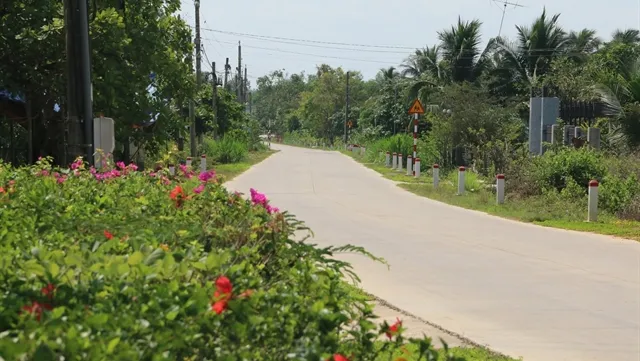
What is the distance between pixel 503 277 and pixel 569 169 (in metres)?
9.41

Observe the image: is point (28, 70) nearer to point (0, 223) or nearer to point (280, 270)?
point (0, 223)

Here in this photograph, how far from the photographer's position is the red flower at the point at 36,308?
8.33 ft

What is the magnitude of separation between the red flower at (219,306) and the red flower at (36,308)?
0.55m

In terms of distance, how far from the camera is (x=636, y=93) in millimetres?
24594

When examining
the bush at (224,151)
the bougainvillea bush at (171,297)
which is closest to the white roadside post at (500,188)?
the bougainvillea bush at (171,297)

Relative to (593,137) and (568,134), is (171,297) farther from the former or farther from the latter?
(568,134)

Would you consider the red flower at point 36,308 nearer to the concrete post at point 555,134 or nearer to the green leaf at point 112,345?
the green leaf at point 112,345

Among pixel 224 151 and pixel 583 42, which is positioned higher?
pixel 583 42

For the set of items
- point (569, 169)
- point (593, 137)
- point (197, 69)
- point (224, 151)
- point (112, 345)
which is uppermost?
point (197, 69)

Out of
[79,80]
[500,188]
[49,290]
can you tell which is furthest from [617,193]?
[49,290]

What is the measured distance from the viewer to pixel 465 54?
42.3m

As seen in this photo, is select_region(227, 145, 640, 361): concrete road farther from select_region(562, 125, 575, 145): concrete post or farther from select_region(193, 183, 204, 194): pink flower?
select_region(562, 125, 575, 145): concrete post

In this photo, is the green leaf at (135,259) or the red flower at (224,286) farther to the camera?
the green leaf at (135,259)

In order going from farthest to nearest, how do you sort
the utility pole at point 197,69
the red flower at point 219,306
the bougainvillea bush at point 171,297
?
the utility pole at point 197,69, the red flower at point 219,306, the bougainvillea bush at point 171,297
